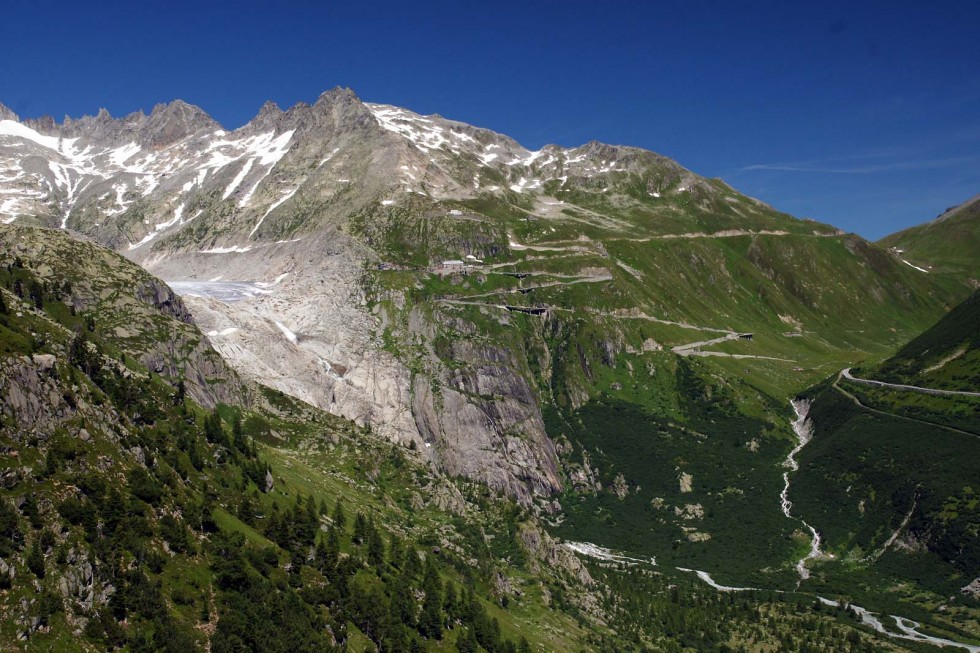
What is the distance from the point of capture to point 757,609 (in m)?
165

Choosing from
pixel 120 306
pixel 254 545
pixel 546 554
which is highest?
pixel 120 306

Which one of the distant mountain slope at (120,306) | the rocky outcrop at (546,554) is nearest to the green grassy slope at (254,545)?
the rocky outcrop at (546,554)

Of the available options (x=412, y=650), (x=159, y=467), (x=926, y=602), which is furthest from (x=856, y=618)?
(x=159, y=467)

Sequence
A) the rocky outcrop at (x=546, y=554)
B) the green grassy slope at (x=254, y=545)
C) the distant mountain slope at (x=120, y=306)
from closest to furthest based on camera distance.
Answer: the green grassy slope at (x=254, y=545) → the distant mountain slope at (x=120, y=306) → the rocky outcrop at (x=546, y=554)

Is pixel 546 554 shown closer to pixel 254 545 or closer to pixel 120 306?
pixel 254 545

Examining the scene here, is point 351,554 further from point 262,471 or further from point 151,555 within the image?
point 151,555

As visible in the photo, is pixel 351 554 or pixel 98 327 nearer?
pixel 351 554

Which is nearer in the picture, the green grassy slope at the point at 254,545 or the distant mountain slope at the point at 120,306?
the green grassy slope at the point at 254,545

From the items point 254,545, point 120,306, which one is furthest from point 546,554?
point 120,306

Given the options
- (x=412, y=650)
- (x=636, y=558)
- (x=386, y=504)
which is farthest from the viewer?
(x=636, y=558)

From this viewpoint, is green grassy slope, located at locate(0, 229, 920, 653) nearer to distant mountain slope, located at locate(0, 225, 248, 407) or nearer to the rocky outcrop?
the rocky outcrop

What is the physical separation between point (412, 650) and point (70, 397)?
46.3 metres

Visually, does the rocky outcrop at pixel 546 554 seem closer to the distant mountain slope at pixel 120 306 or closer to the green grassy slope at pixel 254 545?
the green grassy slope at pixel 254 545

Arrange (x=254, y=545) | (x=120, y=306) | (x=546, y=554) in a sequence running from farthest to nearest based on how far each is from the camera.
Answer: (x=120, y=306), (x=546, y=554), (x=254, y=545)
